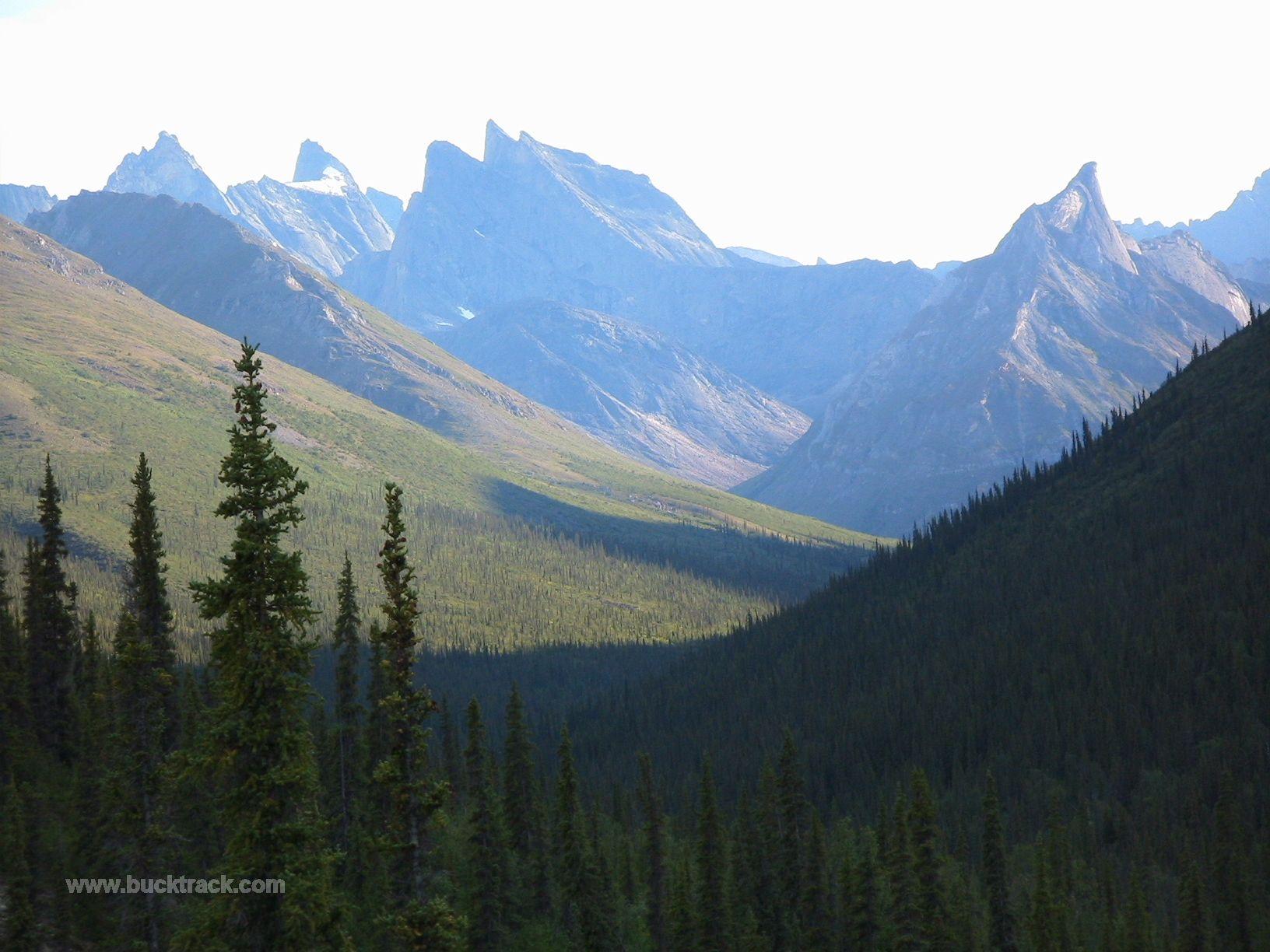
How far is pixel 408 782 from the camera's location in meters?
31.7

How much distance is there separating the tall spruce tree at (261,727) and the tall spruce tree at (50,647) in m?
50.9

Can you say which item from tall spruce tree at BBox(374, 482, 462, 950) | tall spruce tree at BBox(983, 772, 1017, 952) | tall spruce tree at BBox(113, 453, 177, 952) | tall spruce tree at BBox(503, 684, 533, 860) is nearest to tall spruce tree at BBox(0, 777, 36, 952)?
tall spruce tree at BBox(113, 453, 177, 952)

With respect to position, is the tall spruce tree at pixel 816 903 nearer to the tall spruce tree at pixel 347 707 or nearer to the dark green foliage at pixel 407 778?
the tall spruce tree at pixel 347 707

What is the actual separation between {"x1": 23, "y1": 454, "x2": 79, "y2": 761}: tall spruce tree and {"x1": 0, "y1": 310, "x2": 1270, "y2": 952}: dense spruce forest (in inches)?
9.2

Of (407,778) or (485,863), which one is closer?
(407,778)

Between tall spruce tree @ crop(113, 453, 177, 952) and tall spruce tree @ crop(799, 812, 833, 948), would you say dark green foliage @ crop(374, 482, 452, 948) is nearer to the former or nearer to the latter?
tall spruce tree @ crop(113, 453, 177, 952)

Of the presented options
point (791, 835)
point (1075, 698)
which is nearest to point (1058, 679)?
point (1075, 698)

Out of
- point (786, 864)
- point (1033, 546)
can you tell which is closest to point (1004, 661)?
point (1033, 546)

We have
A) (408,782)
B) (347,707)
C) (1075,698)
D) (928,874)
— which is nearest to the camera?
(408,782)

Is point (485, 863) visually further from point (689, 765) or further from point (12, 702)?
point (689, 765)

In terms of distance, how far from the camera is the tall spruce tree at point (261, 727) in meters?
29.5

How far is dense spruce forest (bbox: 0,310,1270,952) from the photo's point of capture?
3075 cm

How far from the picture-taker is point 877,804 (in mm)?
Result: 134000

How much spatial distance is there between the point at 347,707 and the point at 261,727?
149 ft
